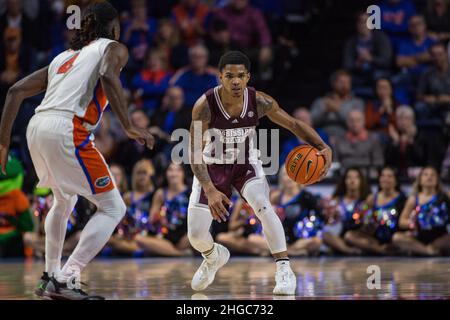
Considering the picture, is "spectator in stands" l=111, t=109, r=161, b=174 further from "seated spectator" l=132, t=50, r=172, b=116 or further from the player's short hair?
the player's short hair

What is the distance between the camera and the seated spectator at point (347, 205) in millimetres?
10492

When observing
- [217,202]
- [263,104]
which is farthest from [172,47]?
[217,202]

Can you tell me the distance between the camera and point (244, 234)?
1067 cm

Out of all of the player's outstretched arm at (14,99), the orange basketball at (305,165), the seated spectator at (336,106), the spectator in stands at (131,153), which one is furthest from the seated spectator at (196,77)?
the player's outstretched arm at (14,99)

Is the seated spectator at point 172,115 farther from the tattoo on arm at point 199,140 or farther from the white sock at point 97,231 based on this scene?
the white sock at point 97,231

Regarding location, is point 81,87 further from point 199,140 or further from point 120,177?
point 120,177

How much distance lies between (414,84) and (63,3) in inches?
202

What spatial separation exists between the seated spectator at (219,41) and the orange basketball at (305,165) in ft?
17.8

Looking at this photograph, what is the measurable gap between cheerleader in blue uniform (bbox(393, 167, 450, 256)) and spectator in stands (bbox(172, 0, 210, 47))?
12.9ft

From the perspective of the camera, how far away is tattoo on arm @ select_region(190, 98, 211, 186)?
646cm

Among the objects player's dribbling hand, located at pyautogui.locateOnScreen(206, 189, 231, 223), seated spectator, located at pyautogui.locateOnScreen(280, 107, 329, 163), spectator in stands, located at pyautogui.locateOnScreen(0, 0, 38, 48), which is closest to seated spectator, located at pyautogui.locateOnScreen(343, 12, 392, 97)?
seated spectator, located at pyautogui.locateOnScreen(280, 107, 329, 163)

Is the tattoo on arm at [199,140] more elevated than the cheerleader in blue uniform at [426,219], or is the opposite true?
the tattoo on arm at [199,140]

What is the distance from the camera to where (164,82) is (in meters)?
12.2
